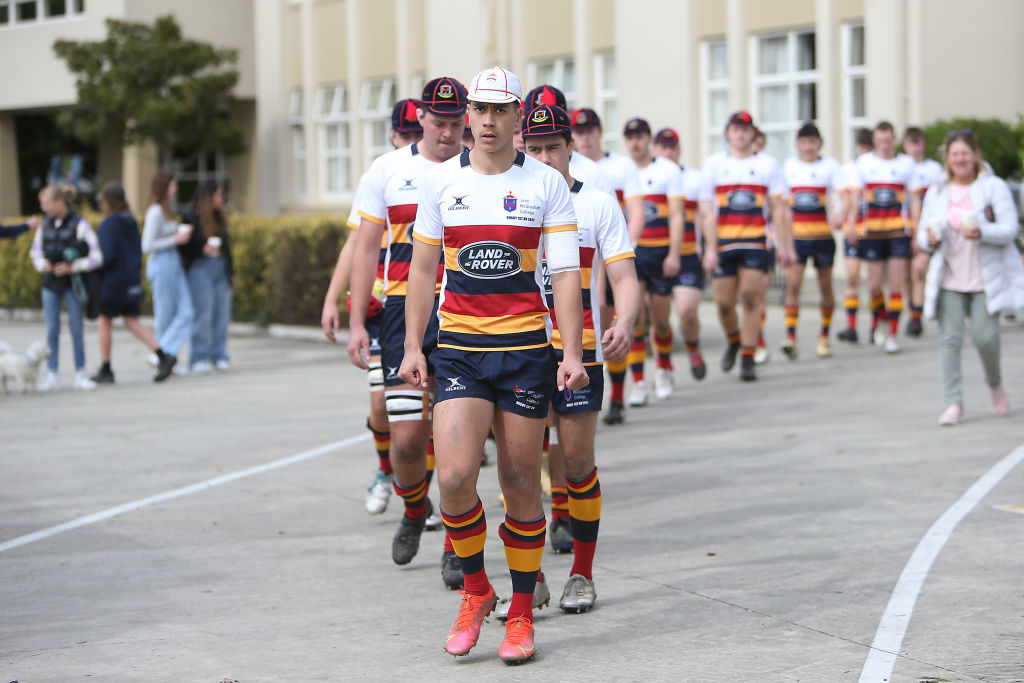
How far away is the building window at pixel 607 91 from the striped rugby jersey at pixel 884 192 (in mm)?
15543

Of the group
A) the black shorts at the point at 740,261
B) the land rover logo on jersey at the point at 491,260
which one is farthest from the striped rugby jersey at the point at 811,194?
the land rover logo on jersey at the point at 491,260

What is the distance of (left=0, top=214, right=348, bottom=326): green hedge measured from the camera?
732 inches

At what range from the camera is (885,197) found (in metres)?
15.3

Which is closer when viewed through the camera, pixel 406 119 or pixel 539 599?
pixel 539 599

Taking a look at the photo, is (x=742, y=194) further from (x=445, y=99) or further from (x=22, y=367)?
(x=22, y=367)

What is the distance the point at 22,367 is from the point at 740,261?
22.9 feet

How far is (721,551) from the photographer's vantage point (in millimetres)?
6934

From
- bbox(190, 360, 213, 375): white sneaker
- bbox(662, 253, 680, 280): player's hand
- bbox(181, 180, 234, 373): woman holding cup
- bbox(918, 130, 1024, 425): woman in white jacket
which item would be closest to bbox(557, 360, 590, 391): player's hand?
bbox(918, 130, 1024, 425): woman in white jacket

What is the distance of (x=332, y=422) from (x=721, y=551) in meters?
5.34

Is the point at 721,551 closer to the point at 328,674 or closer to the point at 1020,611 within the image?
the point at 1020,611

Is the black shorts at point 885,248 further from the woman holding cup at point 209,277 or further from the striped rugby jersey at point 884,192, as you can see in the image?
the woman holding cup at point 209,277

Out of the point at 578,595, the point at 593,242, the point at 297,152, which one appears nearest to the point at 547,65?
the point at 297,152

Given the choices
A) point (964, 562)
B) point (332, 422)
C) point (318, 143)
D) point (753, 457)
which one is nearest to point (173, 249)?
point (332, 422)

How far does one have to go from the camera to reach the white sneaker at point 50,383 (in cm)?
1437
